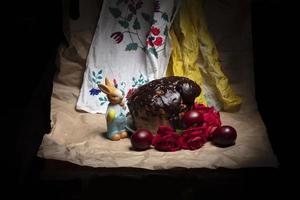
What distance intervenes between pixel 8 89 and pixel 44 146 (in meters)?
0.26

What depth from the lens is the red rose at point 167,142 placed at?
1.65 m

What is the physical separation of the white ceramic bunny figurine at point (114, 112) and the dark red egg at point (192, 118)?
8.0 inches

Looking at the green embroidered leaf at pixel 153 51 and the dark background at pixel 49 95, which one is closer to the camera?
the dark background at pixel 49 95

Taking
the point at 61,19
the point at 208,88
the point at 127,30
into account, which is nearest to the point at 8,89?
the point at 61,19

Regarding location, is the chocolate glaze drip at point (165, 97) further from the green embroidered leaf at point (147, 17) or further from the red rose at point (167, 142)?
the green embroidered leaf at point (147, 17)

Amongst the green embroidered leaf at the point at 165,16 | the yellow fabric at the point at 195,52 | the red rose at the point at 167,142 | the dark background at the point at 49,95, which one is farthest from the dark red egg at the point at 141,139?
the green embroidered leaf at the point at 165,16

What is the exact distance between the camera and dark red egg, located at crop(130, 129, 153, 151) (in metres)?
1.64

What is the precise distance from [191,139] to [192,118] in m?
0.07

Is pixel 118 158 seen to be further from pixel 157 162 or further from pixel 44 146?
pixel 44 146

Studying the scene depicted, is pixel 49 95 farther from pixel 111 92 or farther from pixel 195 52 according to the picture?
pixel 195 52

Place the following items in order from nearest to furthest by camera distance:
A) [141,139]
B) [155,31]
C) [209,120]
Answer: [141,139], [209,120], [155,31]

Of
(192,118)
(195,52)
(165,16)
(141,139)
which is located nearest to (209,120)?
(192,118)

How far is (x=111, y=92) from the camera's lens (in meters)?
1.68


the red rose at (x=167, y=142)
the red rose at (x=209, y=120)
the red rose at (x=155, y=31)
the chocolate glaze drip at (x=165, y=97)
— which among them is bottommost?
the red rose at (x=167, y=142)
